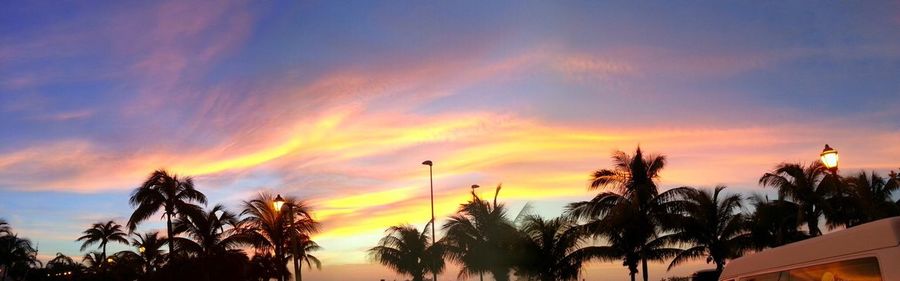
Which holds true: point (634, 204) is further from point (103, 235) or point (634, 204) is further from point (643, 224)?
point (103, 235)

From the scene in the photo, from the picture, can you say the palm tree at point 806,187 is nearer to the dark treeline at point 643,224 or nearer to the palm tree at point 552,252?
the dark treeline at point 643,224

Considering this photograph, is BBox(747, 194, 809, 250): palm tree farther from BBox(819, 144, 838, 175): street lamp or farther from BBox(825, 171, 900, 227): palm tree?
BBox(819, 144, 838, 175): street lamp

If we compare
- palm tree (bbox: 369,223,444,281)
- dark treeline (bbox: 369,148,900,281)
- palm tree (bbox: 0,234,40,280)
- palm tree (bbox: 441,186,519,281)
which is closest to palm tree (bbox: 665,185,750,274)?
dark treeline (bbox: 369,148,900,281)

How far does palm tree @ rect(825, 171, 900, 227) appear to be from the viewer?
27.3m

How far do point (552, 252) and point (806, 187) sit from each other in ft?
47.0

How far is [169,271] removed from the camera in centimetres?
3678

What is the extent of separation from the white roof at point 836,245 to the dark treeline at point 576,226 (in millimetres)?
24553

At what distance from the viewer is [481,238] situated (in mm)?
45031

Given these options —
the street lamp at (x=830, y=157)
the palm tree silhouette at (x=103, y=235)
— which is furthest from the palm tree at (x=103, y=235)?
the street lamp at (x=830, y=157)

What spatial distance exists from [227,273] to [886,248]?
1373 inches

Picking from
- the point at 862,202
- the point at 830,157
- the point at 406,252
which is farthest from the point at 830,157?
the point at 406,252

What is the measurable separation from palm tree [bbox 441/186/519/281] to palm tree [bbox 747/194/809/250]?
13.4 metres

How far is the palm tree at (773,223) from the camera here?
36438mm

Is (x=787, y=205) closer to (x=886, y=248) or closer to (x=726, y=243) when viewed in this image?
(x=726, y=243)
